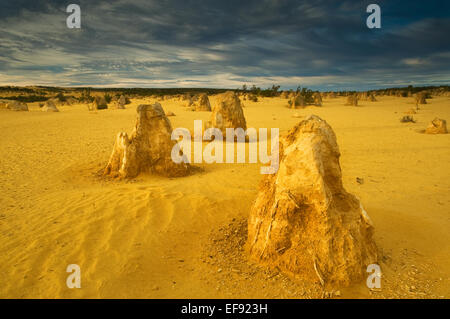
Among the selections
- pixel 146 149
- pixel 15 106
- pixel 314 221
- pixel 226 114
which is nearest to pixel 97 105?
pixel 15 106

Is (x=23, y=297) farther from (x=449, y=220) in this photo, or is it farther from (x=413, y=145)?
(x=413, y=145)

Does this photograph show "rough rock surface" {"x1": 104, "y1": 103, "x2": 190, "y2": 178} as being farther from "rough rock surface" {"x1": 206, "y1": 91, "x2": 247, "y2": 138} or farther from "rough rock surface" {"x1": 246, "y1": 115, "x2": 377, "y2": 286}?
"rough rock surface" {"x1": 206, "y1": 91, "x2": 247, "y2": 138}

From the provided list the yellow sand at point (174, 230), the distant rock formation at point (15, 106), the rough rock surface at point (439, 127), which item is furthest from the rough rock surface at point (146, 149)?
the distant rock formation at point (15, 106)

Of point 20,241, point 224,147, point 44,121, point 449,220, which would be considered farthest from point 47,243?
point 44,121

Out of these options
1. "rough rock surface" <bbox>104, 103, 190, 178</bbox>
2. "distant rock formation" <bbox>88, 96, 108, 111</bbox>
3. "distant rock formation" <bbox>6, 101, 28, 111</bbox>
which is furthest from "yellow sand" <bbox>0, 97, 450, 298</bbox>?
"distant rock formation" <bbox>6, 101, 28, 111</bbox>

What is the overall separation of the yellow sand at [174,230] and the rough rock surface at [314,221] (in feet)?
0.64

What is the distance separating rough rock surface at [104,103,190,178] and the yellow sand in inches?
14.2

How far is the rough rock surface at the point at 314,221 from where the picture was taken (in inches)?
122

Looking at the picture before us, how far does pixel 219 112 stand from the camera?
1185 cm

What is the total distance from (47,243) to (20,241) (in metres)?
0.42

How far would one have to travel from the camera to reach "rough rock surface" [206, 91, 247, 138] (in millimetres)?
11828

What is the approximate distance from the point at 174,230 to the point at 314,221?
6.99 feet

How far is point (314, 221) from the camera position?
3.16m

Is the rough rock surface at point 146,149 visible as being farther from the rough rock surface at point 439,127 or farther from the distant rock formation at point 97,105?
the distant rock formation at point 97,105
